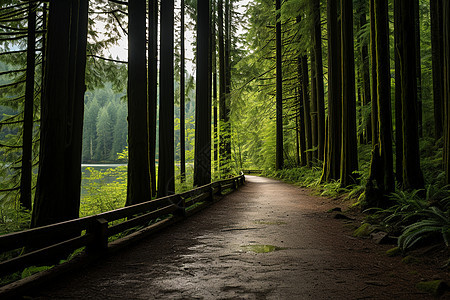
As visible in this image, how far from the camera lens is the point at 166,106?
11234 mm

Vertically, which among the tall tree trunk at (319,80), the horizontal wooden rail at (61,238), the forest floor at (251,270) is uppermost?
the tall tree trunk at (319,80)

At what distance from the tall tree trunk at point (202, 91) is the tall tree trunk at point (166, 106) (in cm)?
277

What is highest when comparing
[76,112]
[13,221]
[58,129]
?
[76,112]

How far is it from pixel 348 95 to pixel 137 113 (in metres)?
7.79

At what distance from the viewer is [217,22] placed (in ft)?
76.2

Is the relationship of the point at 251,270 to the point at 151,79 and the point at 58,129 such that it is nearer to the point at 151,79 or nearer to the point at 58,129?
the point at 58,129

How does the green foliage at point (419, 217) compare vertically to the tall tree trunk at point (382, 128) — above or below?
below

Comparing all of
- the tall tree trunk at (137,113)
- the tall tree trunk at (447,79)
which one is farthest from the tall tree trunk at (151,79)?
the tall tree trunk at (447,79)

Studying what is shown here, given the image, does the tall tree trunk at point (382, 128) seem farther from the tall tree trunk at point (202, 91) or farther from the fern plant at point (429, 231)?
the tall tree trunk at point (202, 91)

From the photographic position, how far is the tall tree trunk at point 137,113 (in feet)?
28.8

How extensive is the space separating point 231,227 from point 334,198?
5824mm

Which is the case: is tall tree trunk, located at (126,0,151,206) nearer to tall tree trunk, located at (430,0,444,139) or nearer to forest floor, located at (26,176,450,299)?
forest floor, located at (26,176,450,299)

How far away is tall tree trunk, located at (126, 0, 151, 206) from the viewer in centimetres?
879

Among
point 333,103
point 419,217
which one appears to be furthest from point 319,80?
point 419,217
